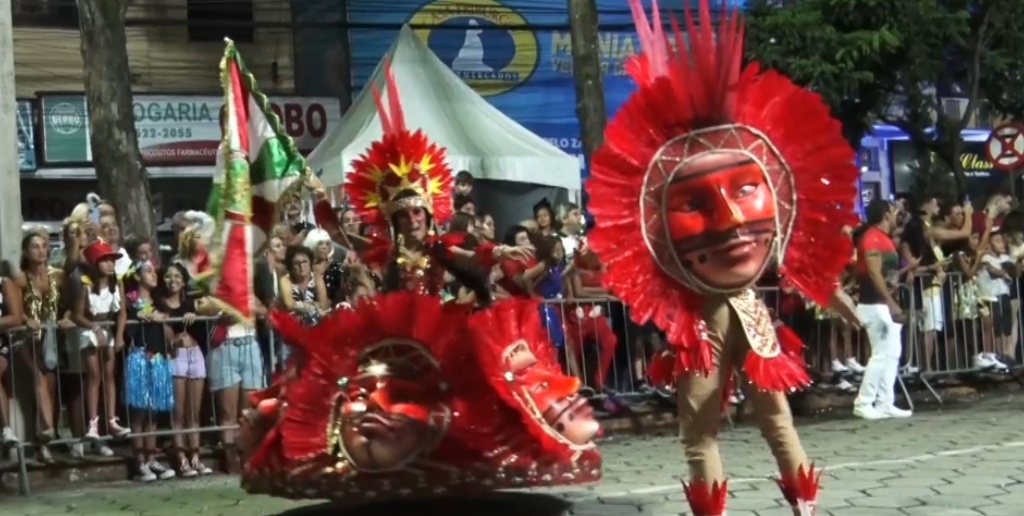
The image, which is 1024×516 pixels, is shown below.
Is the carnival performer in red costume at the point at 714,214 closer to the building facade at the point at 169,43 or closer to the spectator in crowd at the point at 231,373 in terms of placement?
the spectator in crowd at the point at 231,373

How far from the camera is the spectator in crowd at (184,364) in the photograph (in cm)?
1062

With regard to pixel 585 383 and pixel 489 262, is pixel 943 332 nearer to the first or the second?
pixel 585 383

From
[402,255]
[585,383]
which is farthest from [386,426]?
[585,383]

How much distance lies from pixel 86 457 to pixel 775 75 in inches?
234

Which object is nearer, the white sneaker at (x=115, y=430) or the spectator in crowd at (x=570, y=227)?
the white sneaker at (x=115, y=430)

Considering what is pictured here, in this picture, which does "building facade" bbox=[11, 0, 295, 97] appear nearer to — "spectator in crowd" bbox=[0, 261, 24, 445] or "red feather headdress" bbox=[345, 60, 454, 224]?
"spectator in crowd" bbox=[0, 261, 24, 445]

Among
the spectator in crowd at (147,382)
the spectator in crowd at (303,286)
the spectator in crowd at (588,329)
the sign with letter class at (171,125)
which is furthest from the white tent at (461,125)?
the spectator in crowd at (147,382)

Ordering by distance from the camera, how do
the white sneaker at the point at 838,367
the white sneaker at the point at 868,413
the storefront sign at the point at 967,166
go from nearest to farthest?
1. the white sneaker at the point at 868,413
2. the white sneaker at the point at 838,367
3. the storefront sign at the point at 967,166

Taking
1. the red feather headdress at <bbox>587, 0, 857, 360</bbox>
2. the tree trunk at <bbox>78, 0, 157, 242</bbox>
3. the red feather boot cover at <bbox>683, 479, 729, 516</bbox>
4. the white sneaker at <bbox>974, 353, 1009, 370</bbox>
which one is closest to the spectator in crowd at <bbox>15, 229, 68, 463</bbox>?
the tree trunk at <bbox>78, 0, 157, 242</bbox>

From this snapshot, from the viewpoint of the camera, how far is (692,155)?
252 inches

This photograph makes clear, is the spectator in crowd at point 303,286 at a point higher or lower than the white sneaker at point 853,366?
higher

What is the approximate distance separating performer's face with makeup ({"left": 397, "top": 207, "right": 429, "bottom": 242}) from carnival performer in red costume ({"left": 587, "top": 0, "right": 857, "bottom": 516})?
4.03ft

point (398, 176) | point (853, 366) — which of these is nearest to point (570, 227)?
point (853, 366)

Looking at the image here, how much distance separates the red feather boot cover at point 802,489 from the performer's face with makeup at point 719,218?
30.2 inches
